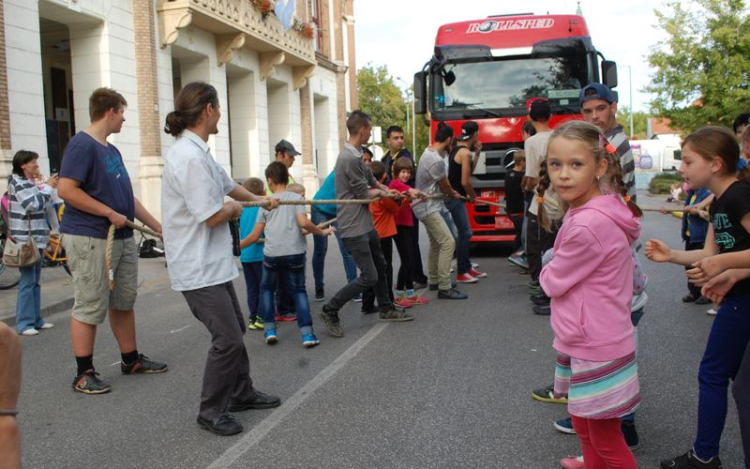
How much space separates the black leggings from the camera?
26.7ft

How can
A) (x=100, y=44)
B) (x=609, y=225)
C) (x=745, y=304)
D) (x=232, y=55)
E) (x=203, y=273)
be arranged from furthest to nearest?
1. (x=232, y=55)
2. (x=100, y=44)
3. (x=203, y=273)
4. (x=745, y=304)
5. (x=609, y=225)

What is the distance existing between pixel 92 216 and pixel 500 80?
25.4 ft

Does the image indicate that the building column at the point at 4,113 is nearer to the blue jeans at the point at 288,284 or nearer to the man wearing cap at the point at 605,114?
the blue jeans at the point at 288,284

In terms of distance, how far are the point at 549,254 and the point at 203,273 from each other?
2.01 m

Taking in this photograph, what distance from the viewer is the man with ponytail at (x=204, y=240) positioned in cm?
403

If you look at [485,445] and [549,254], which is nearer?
[549,254]

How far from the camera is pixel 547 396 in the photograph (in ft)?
15.0

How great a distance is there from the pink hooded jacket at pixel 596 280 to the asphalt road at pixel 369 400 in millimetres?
1094

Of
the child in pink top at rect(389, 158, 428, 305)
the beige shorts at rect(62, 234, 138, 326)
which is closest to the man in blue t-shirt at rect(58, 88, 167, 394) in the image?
the beige shorts at rect(62, 234, 138, 326)

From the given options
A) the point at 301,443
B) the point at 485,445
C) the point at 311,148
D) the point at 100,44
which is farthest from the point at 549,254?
the point at 311,148

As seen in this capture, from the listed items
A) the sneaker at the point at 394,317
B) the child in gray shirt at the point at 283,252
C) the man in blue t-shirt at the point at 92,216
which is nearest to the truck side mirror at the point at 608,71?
the sneaker at the point at 394,317

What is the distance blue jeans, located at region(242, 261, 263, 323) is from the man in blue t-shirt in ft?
5.65

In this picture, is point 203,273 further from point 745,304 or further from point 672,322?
point 672,322

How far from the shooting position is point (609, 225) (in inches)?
110
